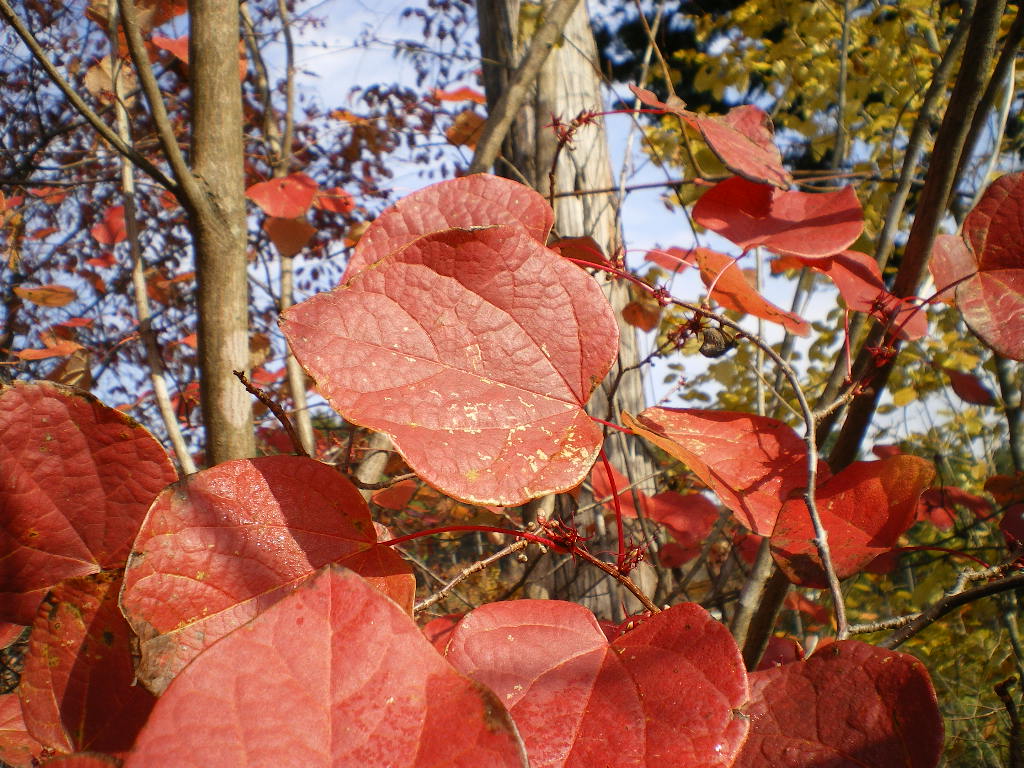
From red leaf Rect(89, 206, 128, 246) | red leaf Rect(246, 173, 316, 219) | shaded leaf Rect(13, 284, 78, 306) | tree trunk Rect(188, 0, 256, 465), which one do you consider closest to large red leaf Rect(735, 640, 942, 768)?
tree trunk Rect(188, 0, 256, 465)

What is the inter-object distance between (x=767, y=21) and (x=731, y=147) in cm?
218

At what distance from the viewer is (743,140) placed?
2.10 ft

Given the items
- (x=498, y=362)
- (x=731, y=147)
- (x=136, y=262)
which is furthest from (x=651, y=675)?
(x=136, y=262)

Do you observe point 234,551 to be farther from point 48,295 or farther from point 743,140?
point 48,295

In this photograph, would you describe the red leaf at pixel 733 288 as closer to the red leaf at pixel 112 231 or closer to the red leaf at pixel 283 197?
the red leaf at pixel 283 197

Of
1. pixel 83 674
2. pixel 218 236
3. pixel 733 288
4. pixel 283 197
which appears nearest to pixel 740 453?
pixel 733 288

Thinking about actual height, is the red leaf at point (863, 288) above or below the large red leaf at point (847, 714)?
above

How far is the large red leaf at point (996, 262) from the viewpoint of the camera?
18.2 inches

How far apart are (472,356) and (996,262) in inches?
15.5

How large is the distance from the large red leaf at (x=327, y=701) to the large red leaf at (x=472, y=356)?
84mm

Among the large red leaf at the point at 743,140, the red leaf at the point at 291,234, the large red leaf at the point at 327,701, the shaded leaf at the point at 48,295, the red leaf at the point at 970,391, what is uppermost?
A: the shaded leaf at the point at 48,295

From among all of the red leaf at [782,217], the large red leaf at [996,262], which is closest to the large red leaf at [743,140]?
the red leaf at [782,217]

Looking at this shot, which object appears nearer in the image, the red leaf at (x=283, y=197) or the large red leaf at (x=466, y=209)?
the large red leaf at (x=466, y=209)

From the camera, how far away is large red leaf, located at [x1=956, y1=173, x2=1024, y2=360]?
1.52 ft
